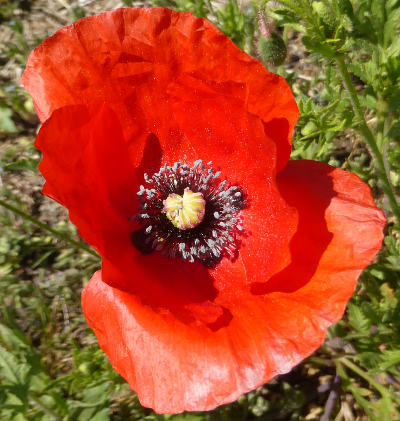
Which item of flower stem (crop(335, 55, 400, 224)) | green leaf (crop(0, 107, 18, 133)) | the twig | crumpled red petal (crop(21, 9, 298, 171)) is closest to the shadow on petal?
crumpled red petal (crop(21, 9, 298, 171))

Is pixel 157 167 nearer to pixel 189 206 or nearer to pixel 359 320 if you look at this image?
pixel 189 206

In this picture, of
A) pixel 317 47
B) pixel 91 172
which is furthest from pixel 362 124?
pixel 91 172

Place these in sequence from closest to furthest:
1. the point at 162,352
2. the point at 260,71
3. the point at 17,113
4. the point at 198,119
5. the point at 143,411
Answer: the point at 162,352 < the point at 260,71 < the point at 198,119 < the point at 143,411 < the point at 17,113

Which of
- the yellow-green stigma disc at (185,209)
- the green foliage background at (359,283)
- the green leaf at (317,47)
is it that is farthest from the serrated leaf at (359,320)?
the green leaf at (317,47)

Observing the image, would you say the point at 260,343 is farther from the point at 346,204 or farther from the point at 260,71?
the point at 260,71

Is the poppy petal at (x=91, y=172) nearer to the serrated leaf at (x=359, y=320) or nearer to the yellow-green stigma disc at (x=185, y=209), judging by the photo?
the yellow-green stigma disc at (x=185, y=209)

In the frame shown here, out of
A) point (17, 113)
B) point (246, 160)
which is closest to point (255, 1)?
point (246, 160)
